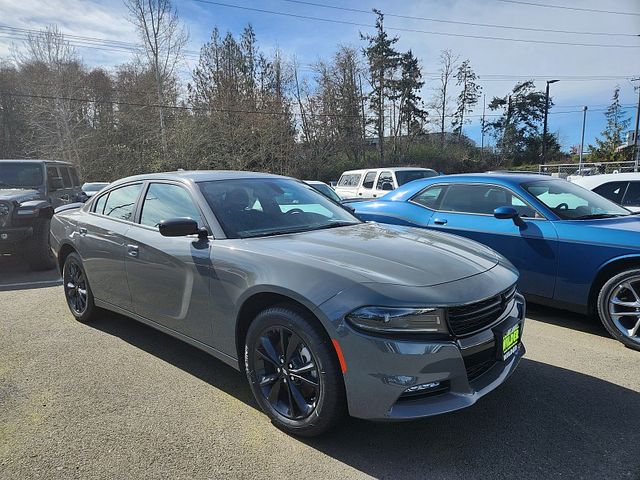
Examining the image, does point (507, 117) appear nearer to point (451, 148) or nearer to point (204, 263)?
point (451, 148)

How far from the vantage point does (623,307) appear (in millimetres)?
4094

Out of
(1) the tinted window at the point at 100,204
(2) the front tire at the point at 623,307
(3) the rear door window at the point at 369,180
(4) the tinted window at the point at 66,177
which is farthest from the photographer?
(3) the rear door window at the point at 369,180

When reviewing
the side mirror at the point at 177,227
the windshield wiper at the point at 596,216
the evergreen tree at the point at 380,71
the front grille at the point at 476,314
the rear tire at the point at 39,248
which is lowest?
the rear tire at the point at 39,248

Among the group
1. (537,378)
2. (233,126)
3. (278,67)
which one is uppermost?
(278,67)

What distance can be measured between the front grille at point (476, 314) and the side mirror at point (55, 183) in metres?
8.88

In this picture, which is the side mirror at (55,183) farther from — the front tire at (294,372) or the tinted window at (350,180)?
the tinted window at (350,180)

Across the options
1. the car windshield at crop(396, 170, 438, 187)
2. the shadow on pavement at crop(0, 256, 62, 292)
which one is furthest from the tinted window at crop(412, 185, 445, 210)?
the car windshield at crop(396, 170, 438, 187)

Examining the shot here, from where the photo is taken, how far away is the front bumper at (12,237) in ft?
22.5

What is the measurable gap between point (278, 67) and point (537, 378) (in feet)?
124

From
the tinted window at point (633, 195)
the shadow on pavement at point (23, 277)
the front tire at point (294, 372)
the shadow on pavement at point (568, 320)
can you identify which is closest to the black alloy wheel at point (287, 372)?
the front tire at point (294, 372)

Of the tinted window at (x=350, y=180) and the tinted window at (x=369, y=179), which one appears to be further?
the tinted window at (x=350, y=180)

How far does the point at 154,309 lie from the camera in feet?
11.8

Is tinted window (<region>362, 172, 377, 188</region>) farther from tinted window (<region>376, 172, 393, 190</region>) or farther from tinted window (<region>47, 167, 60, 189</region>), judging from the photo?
tinted window (<region>47, 167, 60, 189</region>)

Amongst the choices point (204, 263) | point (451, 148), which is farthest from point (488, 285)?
point (451, 148)
